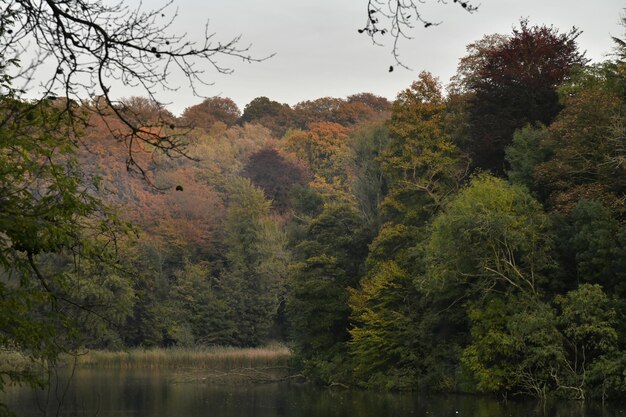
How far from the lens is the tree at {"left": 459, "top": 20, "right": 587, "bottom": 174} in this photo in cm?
3681

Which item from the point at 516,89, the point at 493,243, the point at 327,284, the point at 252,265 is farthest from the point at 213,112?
the point at 493,243

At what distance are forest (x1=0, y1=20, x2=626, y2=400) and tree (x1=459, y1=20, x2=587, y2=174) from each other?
86 mm

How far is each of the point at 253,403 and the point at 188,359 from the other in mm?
16694

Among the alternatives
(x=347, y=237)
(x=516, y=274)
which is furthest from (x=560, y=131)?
(x=347, y=237)

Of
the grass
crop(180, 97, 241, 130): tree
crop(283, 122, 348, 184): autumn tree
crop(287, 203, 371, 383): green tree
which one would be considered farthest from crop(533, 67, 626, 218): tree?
crop(180, 97, 241, 130): tree

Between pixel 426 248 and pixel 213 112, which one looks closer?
pixel 426 248

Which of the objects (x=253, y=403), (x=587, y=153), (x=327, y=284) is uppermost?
(x=587, y=153)

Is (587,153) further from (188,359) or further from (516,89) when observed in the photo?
(188,359)

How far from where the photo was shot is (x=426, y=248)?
107 ft

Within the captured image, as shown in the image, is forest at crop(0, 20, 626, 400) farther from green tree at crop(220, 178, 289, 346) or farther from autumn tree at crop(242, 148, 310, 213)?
autumn tree at crop(242, 148, 310, 213)

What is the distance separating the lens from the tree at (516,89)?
121ft

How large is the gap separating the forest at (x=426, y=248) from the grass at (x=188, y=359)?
2279 millimetres

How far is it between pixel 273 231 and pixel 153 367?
13792 mm

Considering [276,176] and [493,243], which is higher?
[276,176]
